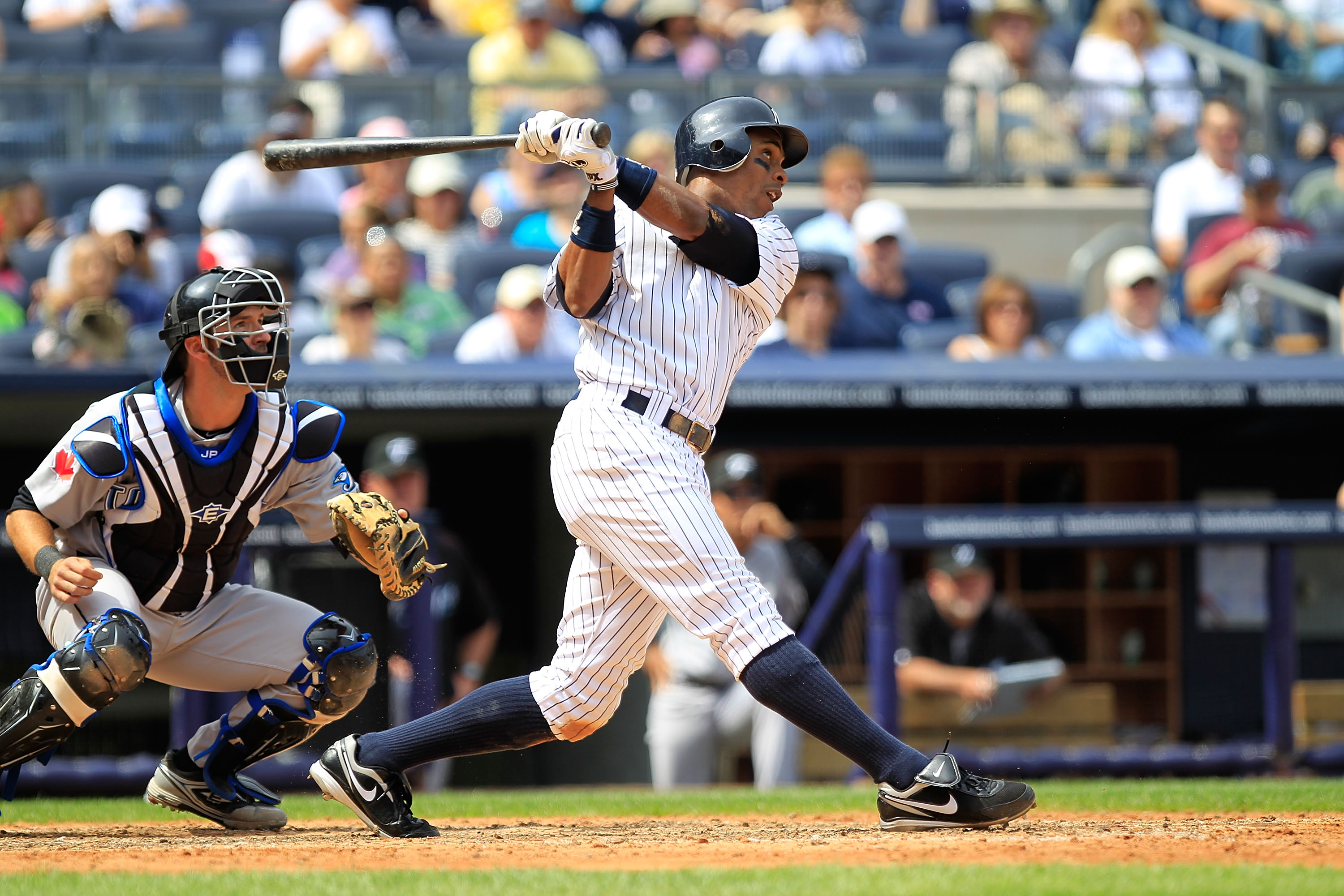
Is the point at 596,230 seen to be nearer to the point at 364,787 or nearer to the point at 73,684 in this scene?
the point at 364,787

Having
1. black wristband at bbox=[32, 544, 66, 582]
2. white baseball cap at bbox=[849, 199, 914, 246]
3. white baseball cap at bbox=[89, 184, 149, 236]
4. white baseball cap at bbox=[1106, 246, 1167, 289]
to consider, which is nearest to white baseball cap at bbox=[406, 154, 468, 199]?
white baseball cap at bbox=[89, 184, 149, 236]

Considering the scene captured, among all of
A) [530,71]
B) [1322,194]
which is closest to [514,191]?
[530,71]

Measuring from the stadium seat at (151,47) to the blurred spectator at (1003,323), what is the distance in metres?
4.86

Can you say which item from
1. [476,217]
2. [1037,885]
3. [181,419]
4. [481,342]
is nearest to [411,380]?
[481,342]

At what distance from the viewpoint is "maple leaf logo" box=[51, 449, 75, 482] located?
364 cm

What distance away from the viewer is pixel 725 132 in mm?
3582

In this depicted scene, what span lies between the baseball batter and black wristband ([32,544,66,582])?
0.70 meters

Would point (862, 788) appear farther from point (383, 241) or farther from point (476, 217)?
point (476, 217)

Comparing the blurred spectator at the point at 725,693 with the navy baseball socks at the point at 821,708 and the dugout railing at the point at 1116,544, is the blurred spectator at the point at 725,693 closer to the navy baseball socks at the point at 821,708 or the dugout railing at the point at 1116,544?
the dugout railing at the point at 1116,544

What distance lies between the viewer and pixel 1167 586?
6633mm

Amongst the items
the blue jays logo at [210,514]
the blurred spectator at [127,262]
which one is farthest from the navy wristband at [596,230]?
the blurred spectator at [127,262]

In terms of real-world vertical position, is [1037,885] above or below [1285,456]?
below

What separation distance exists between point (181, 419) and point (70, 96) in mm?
5849

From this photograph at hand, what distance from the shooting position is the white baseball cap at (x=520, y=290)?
707 centimetres
